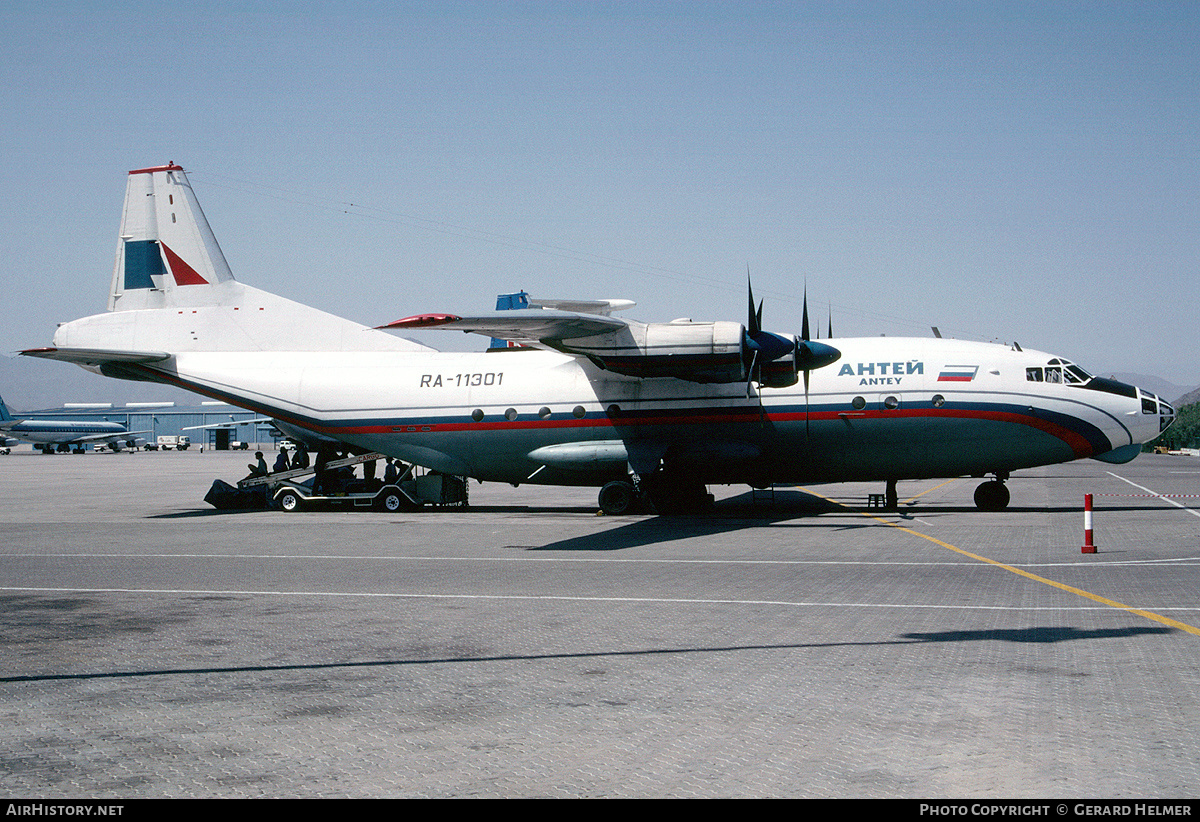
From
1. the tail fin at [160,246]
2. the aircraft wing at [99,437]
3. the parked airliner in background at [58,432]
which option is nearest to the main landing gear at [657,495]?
the tail fin at [160,246]

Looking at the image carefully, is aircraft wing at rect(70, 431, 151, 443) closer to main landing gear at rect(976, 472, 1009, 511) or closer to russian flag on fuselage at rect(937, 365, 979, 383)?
main landing gear at rect(976, 472, 1009, 511)

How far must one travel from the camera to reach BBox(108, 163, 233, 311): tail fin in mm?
28750

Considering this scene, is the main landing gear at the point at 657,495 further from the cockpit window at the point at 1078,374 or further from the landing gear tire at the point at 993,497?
the cockpit window at the point at 1078,374

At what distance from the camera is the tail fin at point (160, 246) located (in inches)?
1132

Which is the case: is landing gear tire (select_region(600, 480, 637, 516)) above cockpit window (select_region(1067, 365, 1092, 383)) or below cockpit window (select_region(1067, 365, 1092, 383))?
below

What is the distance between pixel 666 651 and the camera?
935 centimetres

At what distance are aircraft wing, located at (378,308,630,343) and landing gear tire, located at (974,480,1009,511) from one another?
11101 mm

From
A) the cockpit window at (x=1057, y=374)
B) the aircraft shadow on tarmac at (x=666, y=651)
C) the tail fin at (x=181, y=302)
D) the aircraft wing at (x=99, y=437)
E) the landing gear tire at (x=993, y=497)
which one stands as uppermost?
the tail fin at (x=181, y=302)

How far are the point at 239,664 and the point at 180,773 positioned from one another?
3.15 m

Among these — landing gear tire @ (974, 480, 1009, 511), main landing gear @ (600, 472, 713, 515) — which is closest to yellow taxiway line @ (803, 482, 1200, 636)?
landing gear tire @ (974, 480, 1009, 511)

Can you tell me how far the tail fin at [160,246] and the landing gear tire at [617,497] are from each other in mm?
13651

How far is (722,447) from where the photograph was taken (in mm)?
24953

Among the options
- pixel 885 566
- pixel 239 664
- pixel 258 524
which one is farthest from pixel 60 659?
pixel 258 524

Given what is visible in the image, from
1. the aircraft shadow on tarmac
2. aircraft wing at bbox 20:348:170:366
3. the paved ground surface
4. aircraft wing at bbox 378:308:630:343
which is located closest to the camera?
the paved ground surface
